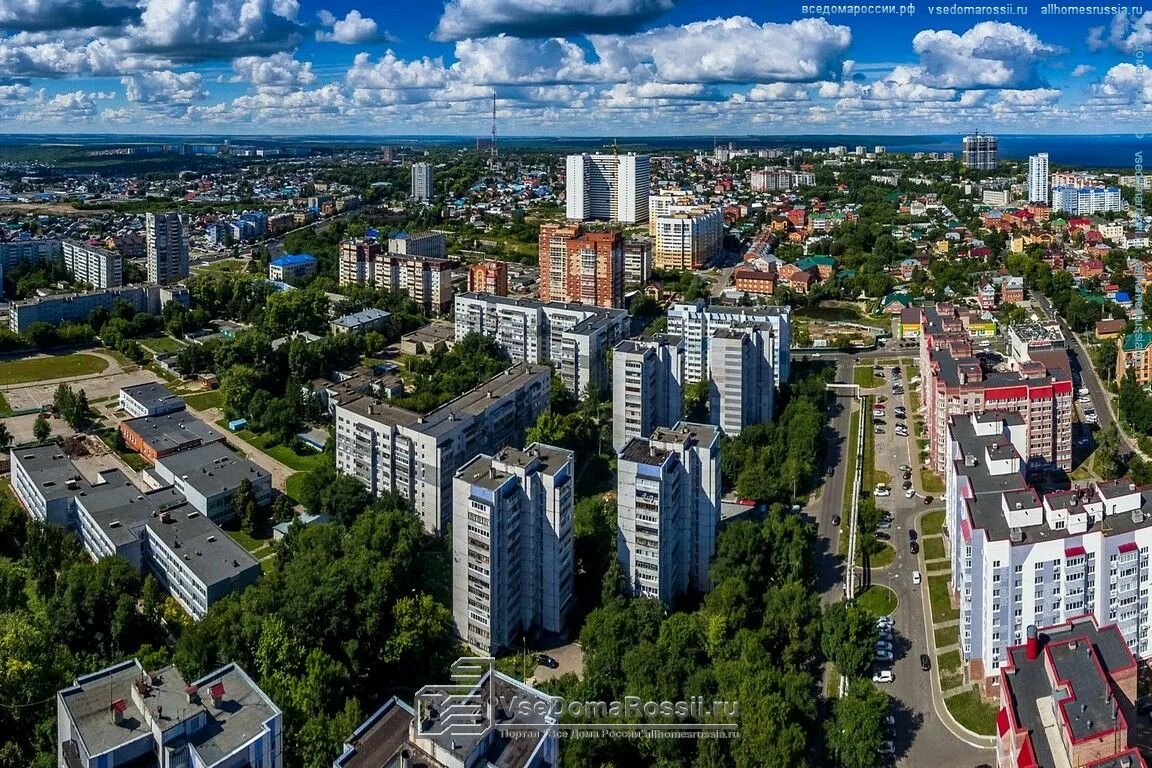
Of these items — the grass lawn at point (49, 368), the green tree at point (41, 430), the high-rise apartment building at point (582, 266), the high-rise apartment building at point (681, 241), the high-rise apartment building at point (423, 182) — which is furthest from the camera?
the high-rise apartment building at point (423, 182)

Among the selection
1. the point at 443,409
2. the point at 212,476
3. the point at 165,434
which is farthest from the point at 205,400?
the point at 443,409

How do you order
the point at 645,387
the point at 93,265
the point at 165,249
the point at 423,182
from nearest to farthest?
the point at 645,387, the point at 93,265, the point at 165,249, the point at 423,182

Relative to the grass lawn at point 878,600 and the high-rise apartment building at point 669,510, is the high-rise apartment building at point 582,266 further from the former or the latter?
the grass lawn at point 878,600

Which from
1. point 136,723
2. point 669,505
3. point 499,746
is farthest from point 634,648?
point 136,723

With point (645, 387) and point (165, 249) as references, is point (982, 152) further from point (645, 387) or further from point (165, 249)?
point (645, 387)

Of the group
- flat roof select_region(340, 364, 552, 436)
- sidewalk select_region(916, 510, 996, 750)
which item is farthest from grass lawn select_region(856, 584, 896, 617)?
flat roof select_region(340, 364, 552, 436)

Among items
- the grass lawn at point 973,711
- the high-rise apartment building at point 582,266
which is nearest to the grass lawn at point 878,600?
the grass lawn at point 973,711
